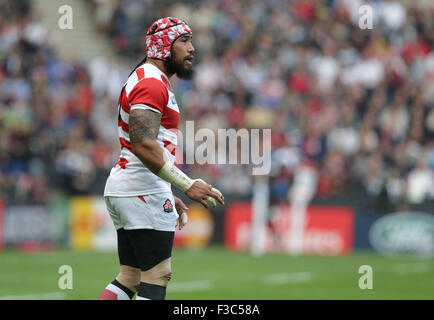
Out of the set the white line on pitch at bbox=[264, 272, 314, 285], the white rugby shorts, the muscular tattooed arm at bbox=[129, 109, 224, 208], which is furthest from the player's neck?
the white line on pitch at bbox=[264, 272, 314, 285]

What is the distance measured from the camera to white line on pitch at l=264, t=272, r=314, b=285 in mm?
12453

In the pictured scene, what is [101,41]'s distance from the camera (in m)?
25.3

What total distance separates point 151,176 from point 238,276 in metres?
7.32

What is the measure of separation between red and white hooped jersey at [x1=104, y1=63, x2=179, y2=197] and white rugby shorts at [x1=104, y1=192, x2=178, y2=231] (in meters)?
0.05

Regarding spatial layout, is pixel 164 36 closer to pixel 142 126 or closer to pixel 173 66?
pixel 173 66

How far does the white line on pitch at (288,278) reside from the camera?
12.5 metres

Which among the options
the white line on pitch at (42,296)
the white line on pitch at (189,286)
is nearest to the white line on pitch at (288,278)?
the white line on pitch at (189,286)

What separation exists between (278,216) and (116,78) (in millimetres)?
6256

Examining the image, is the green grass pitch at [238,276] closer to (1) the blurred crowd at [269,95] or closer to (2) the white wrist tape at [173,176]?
(1) the blurred crowd at [269,95]

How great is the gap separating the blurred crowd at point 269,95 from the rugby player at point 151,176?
1286 cm

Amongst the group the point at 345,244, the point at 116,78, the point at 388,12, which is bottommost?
the point at 345,244

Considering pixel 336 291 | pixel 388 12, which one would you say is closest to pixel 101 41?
pixel 388 12

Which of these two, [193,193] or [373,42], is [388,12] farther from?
[193,193]

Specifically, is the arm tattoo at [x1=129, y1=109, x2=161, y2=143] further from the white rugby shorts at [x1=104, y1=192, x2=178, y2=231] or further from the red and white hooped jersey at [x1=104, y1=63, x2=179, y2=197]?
the white rugby shorts at [x1=104, y1=192, x2=178, y2=231]
